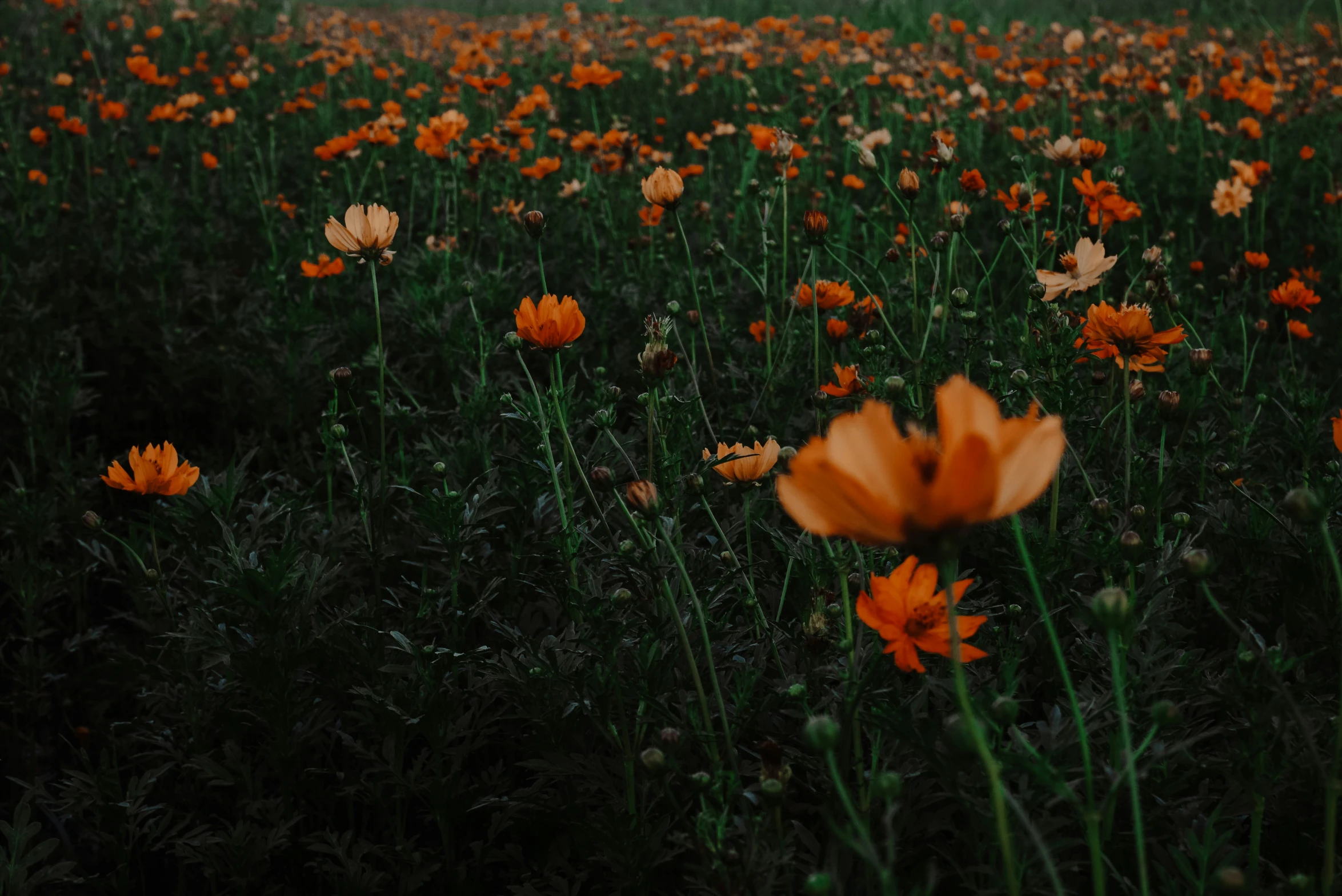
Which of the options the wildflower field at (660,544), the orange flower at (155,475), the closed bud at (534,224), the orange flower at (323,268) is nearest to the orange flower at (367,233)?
the wildflower field at (660,544)

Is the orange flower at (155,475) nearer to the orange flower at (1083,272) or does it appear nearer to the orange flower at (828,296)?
the orange flower at (828,296)

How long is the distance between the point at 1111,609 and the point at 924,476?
9.2 inches

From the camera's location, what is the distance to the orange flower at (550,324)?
1.30m

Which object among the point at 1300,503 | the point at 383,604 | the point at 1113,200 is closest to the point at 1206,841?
the point at 1300,503

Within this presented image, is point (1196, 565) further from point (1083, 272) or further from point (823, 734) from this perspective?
point (1083, 272)

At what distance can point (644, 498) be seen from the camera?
1.10 meters

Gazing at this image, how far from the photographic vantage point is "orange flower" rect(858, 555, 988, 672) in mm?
1048

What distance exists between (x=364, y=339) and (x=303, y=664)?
1.33m

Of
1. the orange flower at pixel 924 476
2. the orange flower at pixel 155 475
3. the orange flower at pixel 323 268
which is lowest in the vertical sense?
the orange flower at pixel 323 268

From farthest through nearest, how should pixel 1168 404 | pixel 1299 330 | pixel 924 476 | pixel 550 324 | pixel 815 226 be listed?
pixel 1299 330
pixel 815 226
pixel 1168 404
pixel 550 324
pixel 924 476

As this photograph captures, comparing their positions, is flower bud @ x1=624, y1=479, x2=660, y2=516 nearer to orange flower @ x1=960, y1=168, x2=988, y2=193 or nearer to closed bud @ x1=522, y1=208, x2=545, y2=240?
closed bud @ x1=522, y1=208, x2=545, y2=240

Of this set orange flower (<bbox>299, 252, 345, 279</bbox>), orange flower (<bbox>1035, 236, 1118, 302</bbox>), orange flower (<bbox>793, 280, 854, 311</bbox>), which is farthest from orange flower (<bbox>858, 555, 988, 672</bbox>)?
orange flower (<bbox>299, 252, 345, 279</bbox>)

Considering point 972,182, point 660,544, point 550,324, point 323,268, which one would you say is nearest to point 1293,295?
point 972,182

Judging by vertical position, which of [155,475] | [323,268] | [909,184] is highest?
[909,184]
